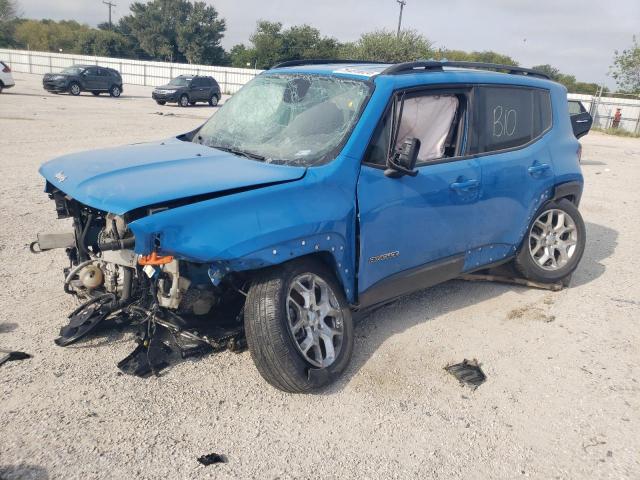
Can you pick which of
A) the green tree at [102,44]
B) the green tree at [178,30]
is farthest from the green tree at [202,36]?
the green tree at [102,44]

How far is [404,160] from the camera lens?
11.8 feet

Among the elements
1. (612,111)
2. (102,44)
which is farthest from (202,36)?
(612,111)

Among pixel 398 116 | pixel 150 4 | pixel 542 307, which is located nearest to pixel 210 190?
pixel 398 116

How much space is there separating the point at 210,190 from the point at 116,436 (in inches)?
54.9

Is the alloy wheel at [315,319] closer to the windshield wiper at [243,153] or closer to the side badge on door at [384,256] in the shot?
the side badge on door at [384,256]

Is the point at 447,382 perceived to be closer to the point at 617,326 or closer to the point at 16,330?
the point at 617,326

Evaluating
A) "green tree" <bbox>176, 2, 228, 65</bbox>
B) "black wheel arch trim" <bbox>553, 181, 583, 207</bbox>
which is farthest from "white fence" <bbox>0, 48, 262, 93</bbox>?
"black wheel arch trim" <bbox>553, 181, 583, 207</bbox>

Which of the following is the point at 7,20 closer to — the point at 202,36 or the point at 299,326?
the point at 202,36

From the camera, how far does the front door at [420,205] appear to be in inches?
144

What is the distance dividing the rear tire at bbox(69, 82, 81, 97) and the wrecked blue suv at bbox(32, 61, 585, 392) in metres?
27.3

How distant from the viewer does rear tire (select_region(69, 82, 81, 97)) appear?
28.4 meters

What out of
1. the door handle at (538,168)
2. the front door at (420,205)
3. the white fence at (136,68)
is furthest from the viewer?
the white fence at (136,68)

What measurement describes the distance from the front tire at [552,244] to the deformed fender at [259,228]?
2.38 m

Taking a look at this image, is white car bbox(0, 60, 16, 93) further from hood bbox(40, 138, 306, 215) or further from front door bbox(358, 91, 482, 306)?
front door bbox(358, 91, 482, 306)
